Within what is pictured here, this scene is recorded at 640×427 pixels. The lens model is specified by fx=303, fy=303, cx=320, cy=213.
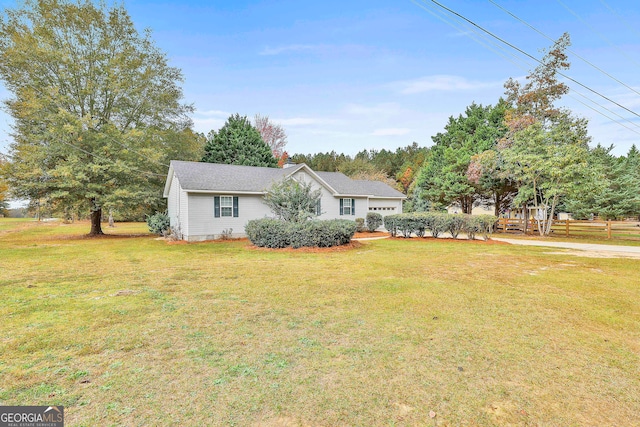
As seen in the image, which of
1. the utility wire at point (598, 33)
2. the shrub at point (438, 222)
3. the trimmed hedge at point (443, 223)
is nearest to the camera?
the utility wire at point (598, 33)

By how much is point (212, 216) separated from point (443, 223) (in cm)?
1282

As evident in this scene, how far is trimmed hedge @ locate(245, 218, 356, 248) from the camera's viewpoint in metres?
13.0

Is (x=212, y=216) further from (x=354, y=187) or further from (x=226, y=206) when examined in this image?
(x=354, y=187)

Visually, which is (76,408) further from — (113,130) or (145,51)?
(145,51)

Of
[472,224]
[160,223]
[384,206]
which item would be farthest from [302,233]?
[384,206]

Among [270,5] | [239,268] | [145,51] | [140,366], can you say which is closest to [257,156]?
[145,51]

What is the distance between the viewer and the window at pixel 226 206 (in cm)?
1756

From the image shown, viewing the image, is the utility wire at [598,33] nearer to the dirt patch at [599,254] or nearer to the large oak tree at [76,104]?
the dirt patch at [599,254]

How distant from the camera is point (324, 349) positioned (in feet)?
12.1

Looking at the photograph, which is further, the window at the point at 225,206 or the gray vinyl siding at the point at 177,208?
the window at the point at 225,206

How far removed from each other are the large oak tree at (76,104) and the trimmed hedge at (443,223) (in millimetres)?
16470

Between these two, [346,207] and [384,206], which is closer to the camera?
[346,207]

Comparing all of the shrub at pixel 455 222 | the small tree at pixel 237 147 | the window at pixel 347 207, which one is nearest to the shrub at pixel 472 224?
the shrub at pixel 455 222

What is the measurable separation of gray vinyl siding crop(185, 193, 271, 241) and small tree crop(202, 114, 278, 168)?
12.7m
